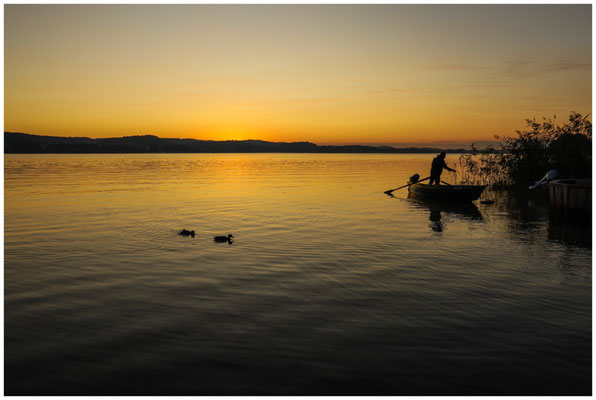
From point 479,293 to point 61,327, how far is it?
7.68 metres

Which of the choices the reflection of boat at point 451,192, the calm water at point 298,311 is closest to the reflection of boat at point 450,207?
the reflection of boat at point 451,192

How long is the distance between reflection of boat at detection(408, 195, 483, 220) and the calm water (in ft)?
15.7

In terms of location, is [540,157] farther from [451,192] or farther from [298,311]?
[298,311]

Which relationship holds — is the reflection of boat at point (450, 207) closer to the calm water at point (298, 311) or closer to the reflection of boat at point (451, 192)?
the reflection of boat at point (451, 192)

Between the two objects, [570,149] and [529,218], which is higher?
[570,149]

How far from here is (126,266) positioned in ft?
38.7

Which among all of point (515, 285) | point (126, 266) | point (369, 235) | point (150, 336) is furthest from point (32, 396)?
point (369, 235)

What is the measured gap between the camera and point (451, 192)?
88.1ft

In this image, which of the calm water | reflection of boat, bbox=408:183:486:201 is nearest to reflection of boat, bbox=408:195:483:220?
reflection of boat, bbox=408:183:486:201

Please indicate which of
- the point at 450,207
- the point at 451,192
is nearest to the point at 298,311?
the point at 450,207

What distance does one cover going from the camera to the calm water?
5.84 metres

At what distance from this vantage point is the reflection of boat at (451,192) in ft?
86.7

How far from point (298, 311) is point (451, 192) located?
20.7 m

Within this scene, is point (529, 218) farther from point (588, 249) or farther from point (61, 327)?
point (61, 327)
